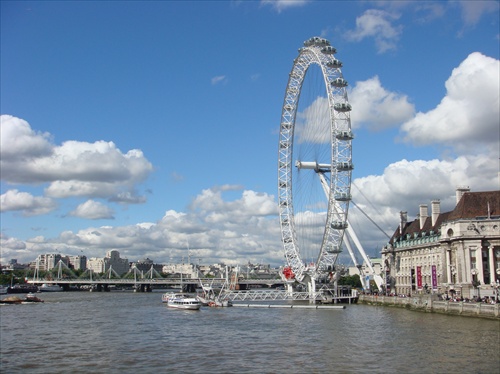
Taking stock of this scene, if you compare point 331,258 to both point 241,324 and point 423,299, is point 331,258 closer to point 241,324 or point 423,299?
point 423,299

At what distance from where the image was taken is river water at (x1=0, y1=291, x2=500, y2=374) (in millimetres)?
27625

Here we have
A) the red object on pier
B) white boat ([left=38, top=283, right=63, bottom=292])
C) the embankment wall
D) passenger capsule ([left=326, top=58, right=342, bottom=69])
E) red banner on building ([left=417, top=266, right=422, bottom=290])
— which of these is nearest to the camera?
the embankment wall

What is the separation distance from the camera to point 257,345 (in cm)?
3544

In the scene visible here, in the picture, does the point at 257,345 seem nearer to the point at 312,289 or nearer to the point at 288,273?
the point at 312,289

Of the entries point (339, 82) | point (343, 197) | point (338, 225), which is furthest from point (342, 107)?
point (338, 225)

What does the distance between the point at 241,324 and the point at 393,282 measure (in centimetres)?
4525

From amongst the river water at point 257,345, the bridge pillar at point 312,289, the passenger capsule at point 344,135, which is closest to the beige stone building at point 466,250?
the river water at point 257,345

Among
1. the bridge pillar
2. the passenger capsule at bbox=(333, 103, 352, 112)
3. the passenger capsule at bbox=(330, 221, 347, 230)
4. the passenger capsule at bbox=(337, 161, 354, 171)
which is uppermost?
the passenger capsule at bbox=(333, 103, 352, 112)

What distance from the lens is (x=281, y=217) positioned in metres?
86.4

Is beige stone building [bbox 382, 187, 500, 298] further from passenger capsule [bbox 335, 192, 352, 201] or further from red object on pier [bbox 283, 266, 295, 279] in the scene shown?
red object on pier [bbox 283, 266, 295, 279]

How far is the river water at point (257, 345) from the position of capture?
27625 mm

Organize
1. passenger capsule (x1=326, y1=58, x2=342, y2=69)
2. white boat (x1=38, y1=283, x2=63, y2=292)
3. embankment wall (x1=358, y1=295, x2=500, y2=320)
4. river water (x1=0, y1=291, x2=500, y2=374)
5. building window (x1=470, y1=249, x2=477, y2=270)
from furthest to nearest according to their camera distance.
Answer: white boat (x1=38, y1=283, x2=63, y2=292) < passenger capsule (x1=326, y1=58, x2=342, y2=69) < building window (x1=470, y1=249, x2=477, y2=270) < embankment wall (x1=358, y1=295, x2=500, y2=320) < river water (x1=0, y1=291, x2=500, y2=374)

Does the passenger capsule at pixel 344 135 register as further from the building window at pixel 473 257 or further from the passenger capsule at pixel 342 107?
the building window at pixel 473 257

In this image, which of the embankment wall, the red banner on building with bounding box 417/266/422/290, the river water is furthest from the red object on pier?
the river water
